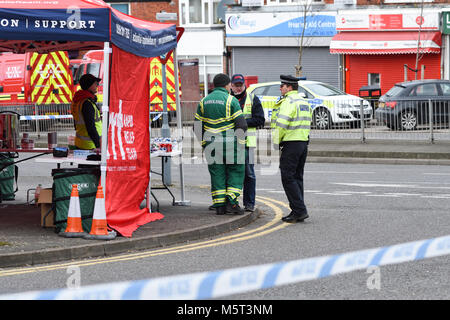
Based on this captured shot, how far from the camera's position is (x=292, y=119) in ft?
36.4

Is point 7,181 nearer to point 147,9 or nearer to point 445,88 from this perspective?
point 445,88

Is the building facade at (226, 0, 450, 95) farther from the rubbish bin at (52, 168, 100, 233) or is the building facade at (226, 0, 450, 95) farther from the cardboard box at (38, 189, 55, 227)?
the rubbish bin at (52, 168, 100, 233)

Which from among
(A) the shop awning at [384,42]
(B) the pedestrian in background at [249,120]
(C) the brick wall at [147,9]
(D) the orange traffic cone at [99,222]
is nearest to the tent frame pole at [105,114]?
(D) the orange traffic cone at [99,222]

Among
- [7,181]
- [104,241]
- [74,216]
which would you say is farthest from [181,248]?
[7,181]

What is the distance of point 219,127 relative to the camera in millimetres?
11422

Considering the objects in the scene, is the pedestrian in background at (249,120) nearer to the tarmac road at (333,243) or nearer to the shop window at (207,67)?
the tarmac road at (333,243)

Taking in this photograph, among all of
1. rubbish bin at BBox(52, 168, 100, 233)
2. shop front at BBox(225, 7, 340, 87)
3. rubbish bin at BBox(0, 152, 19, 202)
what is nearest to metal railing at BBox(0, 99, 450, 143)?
rubbish bin at BBox(0, 152, 19, 202)

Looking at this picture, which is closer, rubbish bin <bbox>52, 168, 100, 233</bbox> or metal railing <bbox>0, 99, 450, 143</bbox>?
rubbish bin <bbox>52, 168, 100, 233</bbox>

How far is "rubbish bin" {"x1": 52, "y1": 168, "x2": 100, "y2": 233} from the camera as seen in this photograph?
32.9 feet

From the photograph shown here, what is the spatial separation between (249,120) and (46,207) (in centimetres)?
299

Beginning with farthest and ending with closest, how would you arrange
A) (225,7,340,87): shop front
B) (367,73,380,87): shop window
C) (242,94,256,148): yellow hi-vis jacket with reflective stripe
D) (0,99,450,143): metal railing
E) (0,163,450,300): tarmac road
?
(225,7,340,87): shop front → (367,73,380,87): shop window → (0,99,450,143): metal railing → (242,94,256,148): yellow hi-vis jacket with reflective stripe → (0,163,450,300): tarmac road

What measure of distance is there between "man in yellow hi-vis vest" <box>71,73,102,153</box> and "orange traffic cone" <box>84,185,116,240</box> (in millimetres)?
1628

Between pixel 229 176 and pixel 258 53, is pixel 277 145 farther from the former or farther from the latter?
pixel 258 53

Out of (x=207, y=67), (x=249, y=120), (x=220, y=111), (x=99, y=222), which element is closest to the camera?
(x=99, y=222)
